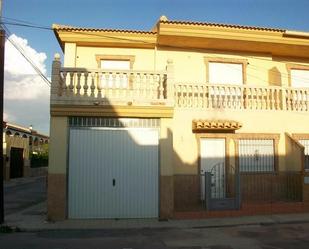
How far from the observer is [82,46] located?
58.8 ft

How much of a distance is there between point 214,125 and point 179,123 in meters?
1.21

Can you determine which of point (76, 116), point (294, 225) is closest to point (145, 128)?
point (76, 116)

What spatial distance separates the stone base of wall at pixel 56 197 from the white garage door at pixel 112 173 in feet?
0.81

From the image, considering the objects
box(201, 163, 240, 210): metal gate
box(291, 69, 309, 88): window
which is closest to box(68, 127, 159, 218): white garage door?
box(201, 163, 240, 210): metal gate

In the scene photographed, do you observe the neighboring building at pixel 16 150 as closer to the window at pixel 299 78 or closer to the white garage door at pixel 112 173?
the white garage door at pixel 112 173

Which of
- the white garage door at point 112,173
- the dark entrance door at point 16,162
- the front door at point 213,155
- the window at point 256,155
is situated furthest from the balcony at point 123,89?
the dark entrance door at point 16,162

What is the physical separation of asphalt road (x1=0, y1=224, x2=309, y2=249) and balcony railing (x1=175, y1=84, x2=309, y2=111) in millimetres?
4868

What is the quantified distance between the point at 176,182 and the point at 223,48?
19.8 ft

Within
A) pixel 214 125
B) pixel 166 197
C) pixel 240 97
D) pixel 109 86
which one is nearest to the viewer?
pixel 166 197

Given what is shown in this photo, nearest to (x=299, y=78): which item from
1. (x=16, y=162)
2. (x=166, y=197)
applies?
(x=166, y=197)

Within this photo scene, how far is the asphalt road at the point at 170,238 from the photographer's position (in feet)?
33.8

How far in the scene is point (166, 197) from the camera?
1397 cm

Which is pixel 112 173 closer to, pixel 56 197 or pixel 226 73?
pixel 56 197

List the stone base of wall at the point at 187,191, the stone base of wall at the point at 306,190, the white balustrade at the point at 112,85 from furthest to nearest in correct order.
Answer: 1. the stone base of wall at the point at 187,191
2. the stone base of wall at the point at 306,190
3. the white balustrade at the point at 112,85
